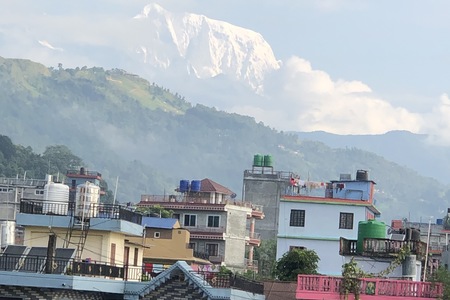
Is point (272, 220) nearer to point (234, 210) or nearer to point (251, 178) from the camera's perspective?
point (251, 178)

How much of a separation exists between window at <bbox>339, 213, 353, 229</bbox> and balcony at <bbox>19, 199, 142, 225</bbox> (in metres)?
31.8

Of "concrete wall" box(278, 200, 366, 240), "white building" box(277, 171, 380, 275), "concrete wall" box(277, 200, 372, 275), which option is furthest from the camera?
"concrete wall" box(278, 200, 366, 240)

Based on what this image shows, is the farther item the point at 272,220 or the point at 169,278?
the point at 272,220

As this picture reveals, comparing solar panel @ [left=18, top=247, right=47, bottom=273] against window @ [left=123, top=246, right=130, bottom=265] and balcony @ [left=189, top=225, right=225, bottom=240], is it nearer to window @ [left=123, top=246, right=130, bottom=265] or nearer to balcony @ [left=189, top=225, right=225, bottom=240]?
window @ [left=123, top=246, right=130, bottom=265]

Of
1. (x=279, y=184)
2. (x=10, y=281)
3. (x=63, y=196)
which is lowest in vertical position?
(x=10, y=281)

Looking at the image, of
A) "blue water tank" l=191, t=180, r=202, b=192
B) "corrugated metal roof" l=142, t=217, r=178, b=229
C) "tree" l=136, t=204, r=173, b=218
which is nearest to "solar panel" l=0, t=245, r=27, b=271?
"corrugated metal roof" l=142, t=217, r=178, b=229

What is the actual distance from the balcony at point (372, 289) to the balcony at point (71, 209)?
28.6 feet

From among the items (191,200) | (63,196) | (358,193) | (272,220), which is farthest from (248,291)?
(272,220)

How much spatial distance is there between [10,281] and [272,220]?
11216 centimetres

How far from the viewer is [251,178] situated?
554 feet

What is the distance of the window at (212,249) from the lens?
119938 millimetres

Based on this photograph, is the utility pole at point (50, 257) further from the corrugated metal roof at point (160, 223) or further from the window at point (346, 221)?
the window at point (346, 221)

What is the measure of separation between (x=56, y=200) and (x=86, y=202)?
1813 millimetres

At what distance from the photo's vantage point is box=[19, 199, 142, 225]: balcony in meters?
56.5
